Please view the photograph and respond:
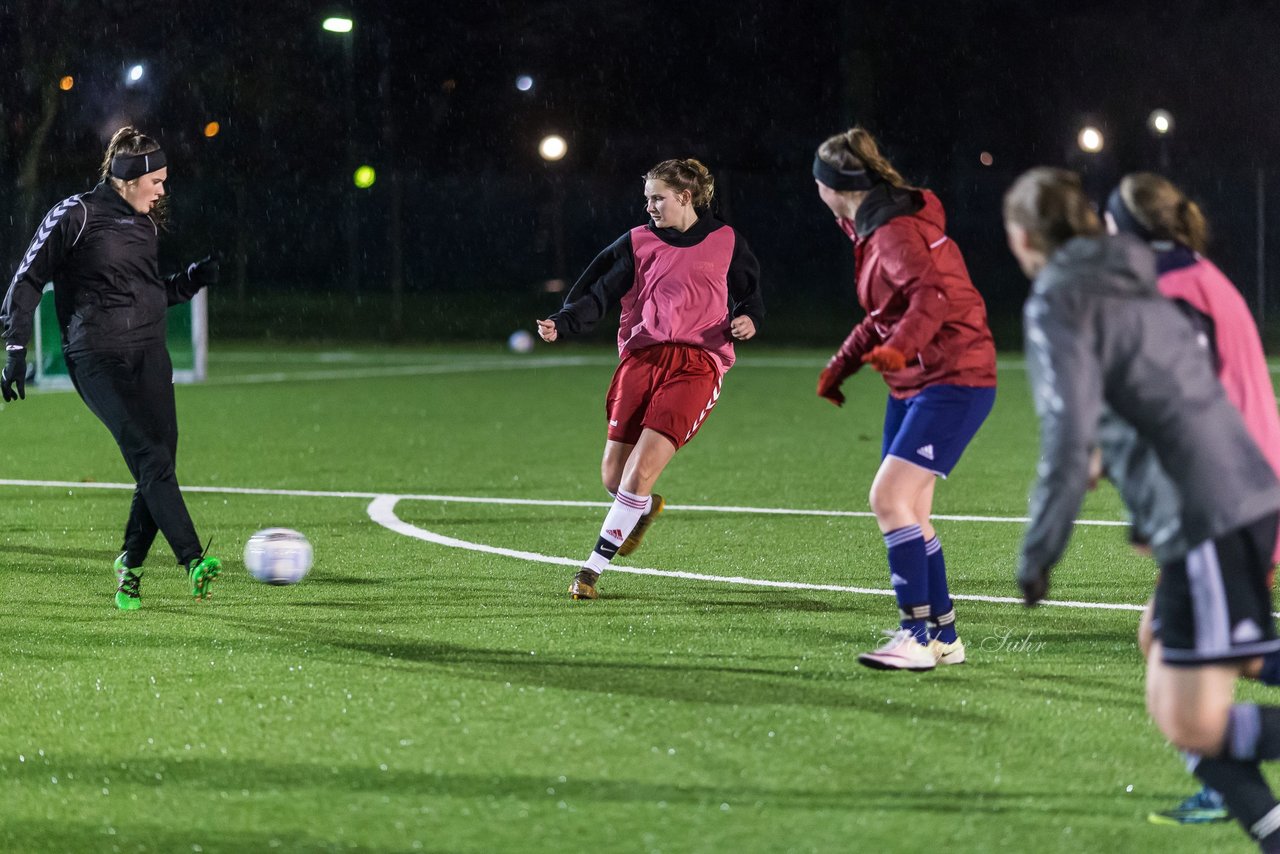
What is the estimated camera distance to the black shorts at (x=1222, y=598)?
371 centimetres

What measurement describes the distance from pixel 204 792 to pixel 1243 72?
40.2 metres

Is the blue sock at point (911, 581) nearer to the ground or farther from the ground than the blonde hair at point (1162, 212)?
nearer to the ground

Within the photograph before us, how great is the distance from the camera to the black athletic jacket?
294 inches

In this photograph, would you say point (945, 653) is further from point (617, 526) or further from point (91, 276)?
point (91, 276)

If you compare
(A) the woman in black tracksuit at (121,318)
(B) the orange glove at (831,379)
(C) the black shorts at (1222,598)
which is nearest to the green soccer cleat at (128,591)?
(A) the woman in black tracksuit at (121,318)

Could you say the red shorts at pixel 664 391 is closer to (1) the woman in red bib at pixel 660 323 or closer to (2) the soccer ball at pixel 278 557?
(1) the woman in red bib at pixel 660 323

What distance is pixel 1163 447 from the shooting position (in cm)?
370

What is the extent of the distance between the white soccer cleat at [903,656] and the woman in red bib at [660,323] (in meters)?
1.87

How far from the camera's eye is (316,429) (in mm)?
16031

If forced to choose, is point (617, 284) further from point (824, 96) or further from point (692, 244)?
point (824, 96)

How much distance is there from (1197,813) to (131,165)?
17.0 ft

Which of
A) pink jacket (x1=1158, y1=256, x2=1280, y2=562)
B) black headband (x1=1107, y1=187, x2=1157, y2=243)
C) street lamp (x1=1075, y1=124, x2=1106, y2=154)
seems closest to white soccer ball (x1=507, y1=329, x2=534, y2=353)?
street lamp (x1=1075, y1=124, x2=1106, y2=154)

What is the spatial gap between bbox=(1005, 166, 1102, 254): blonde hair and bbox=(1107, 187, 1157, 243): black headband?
52 centimetres

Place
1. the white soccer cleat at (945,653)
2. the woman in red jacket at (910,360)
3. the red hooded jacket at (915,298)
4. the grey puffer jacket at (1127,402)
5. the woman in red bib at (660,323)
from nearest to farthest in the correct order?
the grey puffer jacket at (1127,402), the red hooded jacket at (915,298), the woman in red jacket at (910,360), the white soccer cleat at (945,653), the woman in red bib at (660,323)
